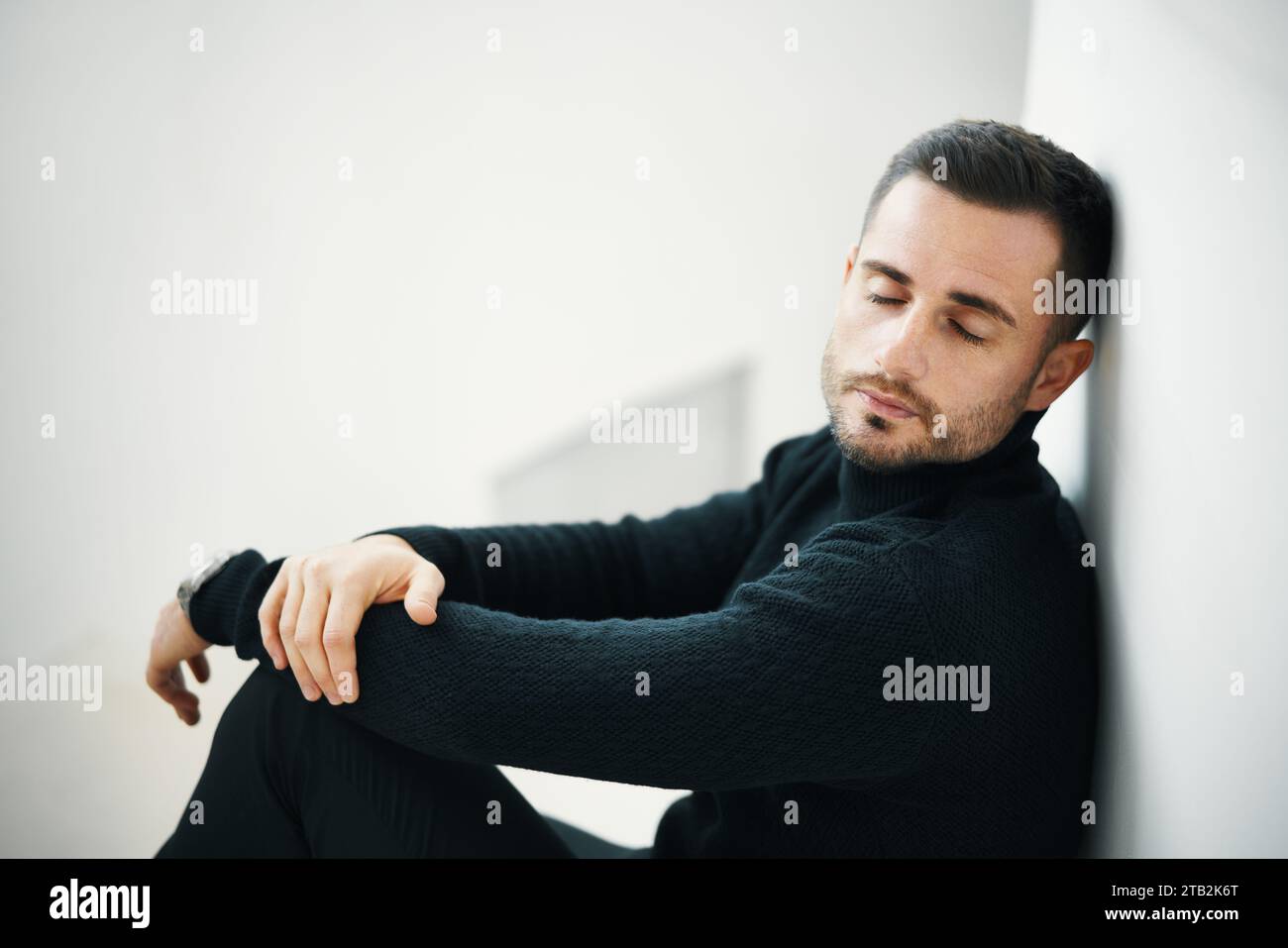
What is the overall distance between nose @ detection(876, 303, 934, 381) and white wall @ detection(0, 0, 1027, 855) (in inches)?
47.7

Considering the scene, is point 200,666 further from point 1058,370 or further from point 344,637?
point 1058,370

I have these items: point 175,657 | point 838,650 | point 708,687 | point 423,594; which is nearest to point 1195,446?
point 838,650

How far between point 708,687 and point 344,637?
0.35 meters

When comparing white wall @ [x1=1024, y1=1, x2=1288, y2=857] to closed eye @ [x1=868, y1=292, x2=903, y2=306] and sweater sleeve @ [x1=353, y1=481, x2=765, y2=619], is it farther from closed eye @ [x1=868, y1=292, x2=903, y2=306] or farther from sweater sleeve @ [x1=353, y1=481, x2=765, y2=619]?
sweater sleeve @ [x1=353, y1=481, x2=765, y2=619]

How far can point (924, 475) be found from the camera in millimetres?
1023

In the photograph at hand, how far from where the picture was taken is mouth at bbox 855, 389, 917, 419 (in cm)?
101

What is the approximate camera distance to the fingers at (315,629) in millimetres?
931

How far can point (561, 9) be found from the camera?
8.59 feet

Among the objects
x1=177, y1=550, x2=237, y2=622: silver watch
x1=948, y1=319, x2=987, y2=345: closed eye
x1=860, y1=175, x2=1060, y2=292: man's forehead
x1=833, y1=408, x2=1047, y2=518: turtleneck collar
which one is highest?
x1=860, y1=175, x2=1060, y2=292: man's forehead

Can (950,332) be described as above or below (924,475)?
above

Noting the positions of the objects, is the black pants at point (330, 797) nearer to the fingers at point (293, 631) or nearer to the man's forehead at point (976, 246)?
the fingers at point (293, 631)

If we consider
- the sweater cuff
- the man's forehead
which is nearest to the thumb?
the sweater cuff

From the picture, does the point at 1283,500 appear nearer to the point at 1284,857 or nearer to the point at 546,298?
the point at 1284,857

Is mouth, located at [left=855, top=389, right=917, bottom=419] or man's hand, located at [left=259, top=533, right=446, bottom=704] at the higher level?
mouth, located at [left=855, top=389, right=917, bottom=419]
